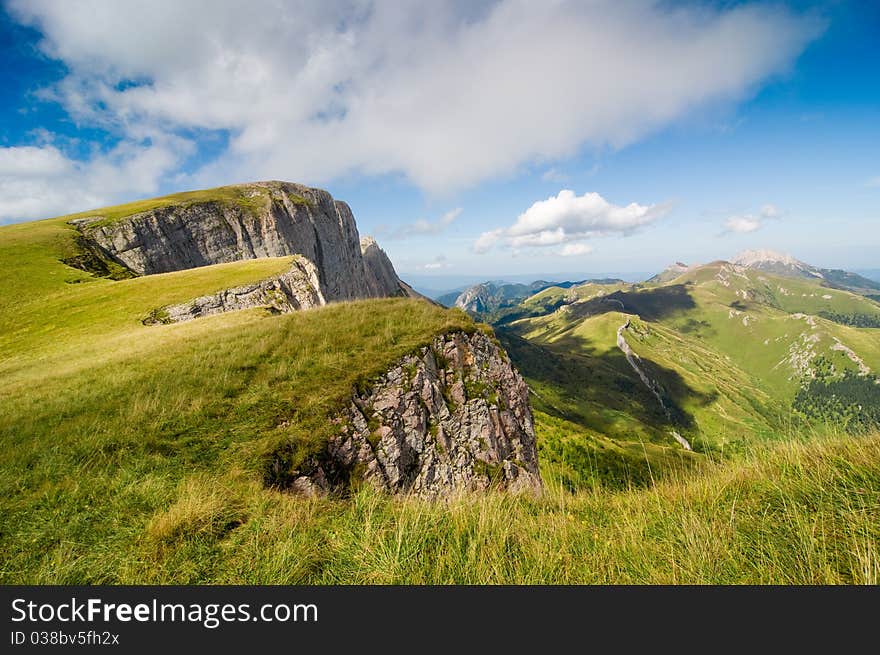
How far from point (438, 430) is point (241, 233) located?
325ft

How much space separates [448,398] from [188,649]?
1451cm

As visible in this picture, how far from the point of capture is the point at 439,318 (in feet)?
66.1

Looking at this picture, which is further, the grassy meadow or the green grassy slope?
the green grassy slope

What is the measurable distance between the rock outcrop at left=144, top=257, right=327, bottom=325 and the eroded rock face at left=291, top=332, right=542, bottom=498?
18.6 m

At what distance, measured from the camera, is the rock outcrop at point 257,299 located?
97.6 feet

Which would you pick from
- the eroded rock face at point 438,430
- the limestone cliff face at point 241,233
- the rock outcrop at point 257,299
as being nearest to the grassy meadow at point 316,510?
the eroded rock face at point 438,430

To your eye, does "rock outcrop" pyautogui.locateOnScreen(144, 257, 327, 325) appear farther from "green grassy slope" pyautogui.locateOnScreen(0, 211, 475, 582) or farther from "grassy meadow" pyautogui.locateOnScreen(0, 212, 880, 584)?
"grassy meadow" pyautogui.locateOnScreen(0, 212, 880, 584)

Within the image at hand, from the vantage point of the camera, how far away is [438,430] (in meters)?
15.6

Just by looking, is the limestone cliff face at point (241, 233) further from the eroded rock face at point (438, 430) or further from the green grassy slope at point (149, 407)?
the eroded rock face at point (438, 430)

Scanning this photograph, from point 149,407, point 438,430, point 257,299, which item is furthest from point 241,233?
point 438,430

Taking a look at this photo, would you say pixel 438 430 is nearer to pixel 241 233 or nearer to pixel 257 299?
pixel 257 299

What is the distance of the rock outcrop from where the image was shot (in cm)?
2975

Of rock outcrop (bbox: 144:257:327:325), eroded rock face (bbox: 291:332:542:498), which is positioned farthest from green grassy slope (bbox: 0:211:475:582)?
rock outcrop (bbox: 144:257:327:325)

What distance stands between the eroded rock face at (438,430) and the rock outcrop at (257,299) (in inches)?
733
